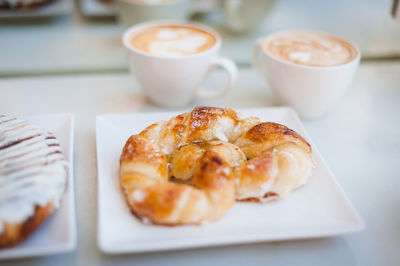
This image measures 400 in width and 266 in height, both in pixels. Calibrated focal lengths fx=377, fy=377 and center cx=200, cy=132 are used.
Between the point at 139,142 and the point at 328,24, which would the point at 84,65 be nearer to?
the point at 139,142

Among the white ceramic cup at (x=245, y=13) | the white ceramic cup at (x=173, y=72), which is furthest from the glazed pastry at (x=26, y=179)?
the white ceramic cup at (x=245, y=13)

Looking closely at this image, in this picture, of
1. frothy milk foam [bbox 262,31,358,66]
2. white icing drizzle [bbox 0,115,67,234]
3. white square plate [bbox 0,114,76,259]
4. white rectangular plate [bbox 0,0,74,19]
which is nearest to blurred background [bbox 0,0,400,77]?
white rectangular plate [bbox 0,0,74,19]

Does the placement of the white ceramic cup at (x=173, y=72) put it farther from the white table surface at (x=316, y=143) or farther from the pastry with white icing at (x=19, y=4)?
the pastry with white icing at (x=19, y=4)

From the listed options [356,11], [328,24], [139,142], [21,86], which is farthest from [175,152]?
[356,11]

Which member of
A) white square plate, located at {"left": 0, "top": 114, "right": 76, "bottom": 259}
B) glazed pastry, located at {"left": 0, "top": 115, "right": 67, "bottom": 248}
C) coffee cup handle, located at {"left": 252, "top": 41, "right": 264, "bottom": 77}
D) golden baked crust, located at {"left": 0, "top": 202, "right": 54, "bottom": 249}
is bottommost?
white square plate, located at {"left": 0, "top": 114, "right": 76, "bottom": 259}

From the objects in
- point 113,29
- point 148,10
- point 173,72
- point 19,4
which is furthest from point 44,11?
point 173,72

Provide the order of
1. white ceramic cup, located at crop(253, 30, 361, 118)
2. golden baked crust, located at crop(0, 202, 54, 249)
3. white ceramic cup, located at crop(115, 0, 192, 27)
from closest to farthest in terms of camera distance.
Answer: golden baked crust, located at crop(0, 202, 54, 249)
white ceramic cup, located at crop(253, 30, 361, 118)
white ceramic cup, located at crop(115, 0, 192, 27)

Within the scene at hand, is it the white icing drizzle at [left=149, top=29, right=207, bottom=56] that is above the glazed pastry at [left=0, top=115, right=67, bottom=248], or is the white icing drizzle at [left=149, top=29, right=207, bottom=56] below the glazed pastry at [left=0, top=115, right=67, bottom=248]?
above

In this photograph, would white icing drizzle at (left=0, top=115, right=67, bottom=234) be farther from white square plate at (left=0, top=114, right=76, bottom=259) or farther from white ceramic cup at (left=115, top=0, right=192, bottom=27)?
white ceramic cup at (left=115, top=0, right=192, bottom=27)

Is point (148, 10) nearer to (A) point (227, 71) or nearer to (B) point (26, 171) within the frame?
(A) point (227, 71)
